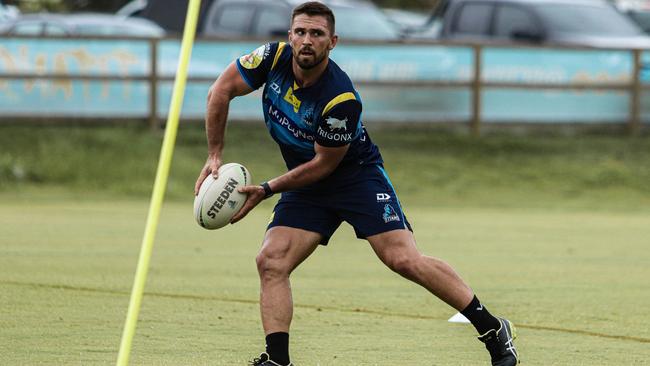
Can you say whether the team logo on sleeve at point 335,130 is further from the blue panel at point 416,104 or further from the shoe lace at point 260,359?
the blue panel at point 416,104

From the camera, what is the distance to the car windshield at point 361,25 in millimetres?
24781

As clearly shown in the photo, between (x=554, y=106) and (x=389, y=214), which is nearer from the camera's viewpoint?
(x=389, y=214)

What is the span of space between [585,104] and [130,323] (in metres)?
18.1

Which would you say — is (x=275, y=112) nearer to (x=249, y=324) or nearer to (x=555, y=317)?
(x=249, y=324)

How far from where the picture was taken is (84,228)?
51.7 ft

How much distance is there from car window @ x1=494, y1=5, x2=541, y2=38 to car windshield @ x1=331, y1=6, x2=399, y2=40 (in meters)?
1.83

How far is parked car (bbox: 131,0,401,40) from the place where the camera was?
81.6 ft

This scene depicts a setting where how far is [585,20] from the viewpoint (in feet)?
83.1

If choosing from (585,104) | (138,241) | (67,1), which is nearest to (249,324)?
(138,241)

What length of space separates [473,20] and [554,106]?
327 centimetres

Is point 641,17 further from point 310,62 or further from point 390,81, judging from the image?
point 310,62

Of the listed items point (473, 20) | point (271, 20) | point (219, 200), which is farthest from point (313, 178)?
point (473, 20)

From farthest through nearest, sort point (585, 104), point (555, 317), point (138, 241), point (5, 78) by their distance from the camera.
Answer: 1. point (585, 104)
2. point (5, 78)
3. point (138, 241)
4. point (555, 317)

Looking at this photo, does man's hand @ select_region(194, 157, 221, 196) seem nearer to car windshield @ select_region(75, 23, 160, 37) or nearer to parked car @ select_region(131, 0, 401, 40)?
parked car @ select_region(131, 0, 401, 40)
